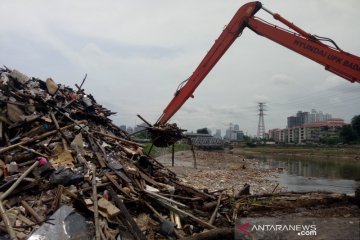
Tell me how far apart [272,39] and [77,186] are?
6592 millimetres

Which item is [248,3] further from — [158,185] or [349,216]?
[349,216]

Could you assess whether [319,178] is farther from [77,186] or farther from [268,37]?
[77,186]

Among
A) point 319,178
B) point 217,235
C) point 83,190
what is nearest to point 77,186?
point 83,190

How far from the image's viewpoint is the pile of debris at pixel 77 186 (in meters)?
5.75

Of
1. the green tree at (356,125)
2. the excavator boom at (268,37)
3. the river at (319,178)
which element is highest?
the green tree at (356,125)

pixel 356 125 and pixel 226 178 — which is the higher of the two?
pixel 356 125

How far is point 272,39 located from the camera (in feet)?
33.1

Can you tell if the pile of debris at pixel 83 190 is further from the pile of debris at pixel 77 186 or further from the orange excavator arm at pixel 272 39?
the orange excavator arm at pixel 272 39

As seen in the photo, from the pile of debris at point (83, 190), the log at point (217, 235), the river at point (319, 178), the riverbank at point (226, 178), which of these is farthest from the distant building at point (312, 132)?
the log at point (217, 235)

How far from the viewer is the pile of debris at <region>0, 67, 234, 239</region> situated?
18.9ft

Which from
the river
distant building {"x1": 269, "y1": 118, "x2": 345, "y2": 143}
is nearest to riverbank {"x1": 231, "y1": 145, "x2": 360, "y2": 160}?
the river

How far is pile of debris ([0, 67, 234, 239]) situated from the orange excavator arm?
2.29m

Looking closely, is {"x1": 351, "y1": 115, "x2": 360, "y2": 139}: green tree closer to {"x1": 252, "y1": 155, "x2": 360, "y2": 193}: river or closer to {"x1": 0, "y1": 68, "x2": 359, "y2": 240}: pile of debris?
{"x1": 252, "y1": 155, "x2": 360, "y2": 193}: river

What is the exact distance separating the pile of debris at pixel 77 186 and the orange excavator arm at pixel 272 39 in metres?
2.29
